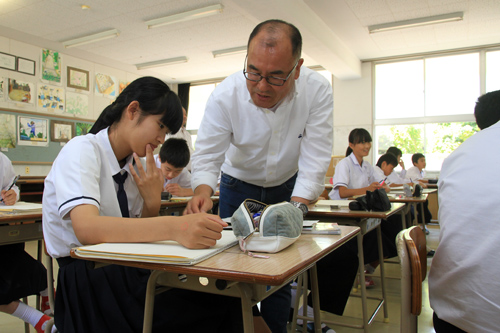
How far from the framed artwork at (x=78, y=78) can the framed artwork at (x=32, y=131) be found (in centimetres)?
93

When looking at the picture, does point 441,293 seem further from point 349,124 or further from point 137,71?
point 137,71

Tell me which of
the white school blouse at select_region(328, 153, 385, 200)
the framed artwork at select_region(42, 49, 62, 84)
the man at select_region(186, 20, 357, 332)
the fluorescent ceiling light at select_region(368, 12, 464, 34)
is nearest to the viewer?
the man at select_region(186, 20, 357, 332)

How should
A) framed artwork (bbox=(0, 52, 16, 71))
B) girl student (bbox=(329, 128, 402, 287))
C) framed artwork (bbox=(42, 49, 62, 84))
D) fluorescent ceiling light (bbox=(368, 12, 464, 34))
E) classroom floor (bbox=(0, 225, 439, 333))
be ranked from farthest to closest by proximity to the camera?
framed artwork (bbox=(42, 49, 62, 84)) < framed artwork (bbox=(0, 52, 16, 71)) < fluorescent ceiling light (bbox=(368, 12, 464, 34)) < girl student (bbox=(329, 128, 402, 287)) < classroom floor (bbox=(0, 225, 439, 333))

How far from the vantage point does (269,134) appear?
1.54m

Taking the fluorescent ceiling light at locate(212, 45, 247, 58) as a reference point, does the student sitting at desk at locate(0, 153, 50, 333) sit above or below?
below

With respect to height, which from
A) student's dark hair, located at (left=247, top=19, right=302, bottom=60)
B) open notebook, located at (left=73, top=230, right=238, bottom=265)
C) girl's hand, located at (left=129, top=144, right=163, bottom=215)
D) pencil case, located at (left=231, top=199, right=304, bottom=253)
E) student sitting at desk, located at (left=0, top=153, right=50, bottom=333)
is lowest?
student sitting at desk, located at (left=0, top=153, right=50, bottom=333)

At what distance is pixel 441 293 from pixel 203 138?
39.1 inches

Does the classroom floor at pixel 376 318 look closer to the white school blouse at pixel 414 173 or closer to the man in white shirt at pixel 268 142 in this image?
the man in white shirt at pixel 268 142

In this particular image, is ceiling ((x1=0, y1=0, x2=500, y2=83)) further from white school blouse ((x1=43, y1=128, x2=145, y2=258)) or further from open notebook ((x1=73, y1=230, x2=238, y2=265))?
open notebook ((x1=73, y1=230, x2=238, y2=265))

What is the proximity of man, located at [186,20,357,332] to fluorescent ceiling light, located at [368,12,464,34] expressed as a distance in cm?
489

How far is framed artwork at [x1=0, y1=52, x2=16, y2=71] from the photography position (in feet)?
20.1

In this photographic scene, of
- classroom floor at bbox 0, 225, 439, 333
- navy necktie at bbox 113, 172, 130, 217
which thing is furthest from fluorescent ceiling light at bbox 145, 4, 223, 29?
navy necktie at bbox 113, 172, 130, 217

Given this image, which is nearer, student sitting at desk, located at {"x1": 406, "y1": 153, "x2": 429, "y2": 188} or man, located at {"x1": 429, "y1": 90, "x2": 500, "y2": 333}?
man, located at {"x1": 429, "y1": 90, "x2": 500, "y2": 333}

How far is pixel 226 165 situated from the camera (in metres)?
1.72
